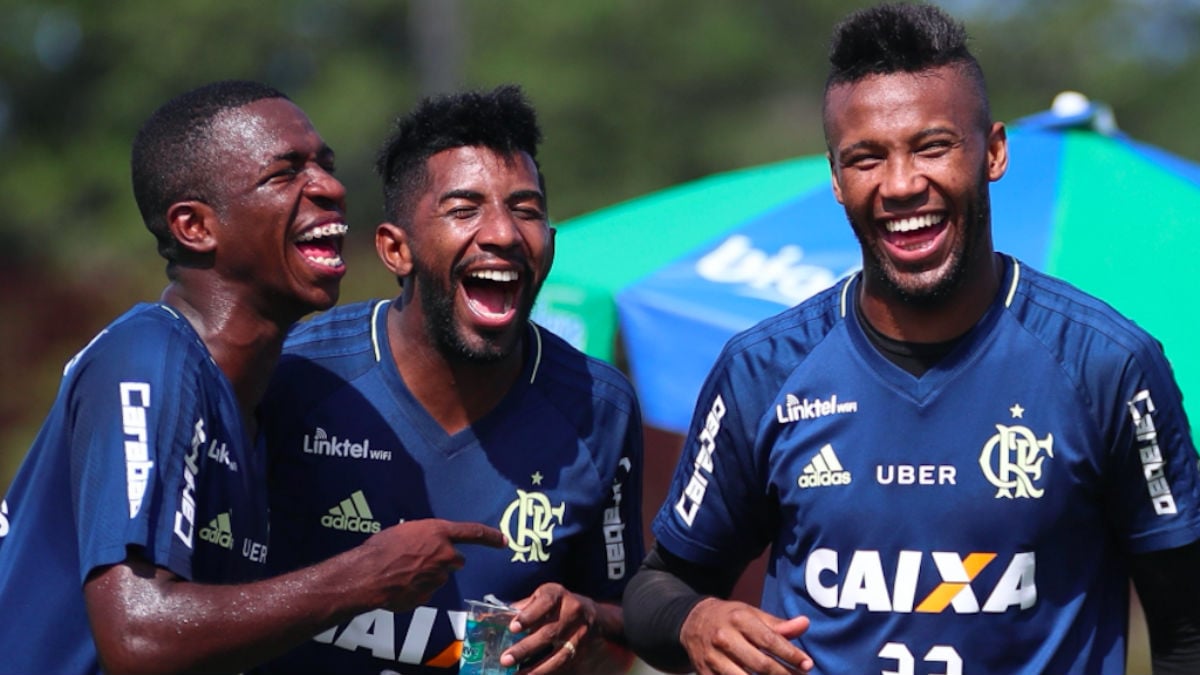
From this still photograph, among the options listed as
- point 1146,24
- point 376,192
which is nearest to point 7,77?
point 376,192

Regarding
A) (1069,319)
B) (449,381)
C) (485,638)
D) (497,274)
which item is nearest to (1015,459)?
(1069,319)

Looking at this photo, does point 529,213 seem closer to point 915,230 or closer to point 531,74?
point 915,230

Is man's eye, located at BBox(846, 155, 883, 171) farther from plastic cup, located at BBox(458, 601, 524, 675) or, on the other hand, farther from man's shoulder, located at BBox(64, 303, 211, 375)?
man's shoulder, located at BBox(64, 303, 211, 375)

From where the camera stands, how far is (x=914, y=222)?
366cm

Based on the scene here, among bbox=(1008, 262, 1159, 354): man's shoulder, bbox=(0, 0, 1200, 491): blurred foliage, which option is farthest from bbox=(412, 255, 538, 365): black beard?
bbox=(0, 0, 1200, 491): blurred foliage

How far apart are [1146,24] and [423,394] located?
29465mm

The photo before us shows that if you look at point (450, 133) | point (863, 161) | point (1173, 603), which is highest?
point (450, 133)

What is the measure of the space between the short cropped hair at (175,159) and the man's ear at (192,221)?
16mm

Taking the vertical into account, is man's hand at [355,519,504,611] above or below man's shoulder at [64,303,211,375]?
below

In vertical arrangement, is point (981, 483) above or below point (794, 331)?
below

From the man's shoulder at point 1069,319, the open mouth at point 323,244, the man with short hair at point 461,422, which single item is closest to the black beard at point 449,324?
the man with short hair at point 461,422

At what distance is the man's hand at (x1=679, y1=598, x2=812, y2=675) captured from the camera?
3533 millimetres

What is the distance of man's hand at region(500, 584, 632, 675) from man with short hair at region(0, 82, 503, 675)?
0.30 metres

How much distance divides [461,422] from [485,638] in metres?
0.76
